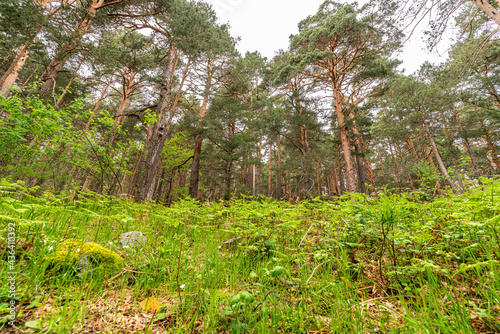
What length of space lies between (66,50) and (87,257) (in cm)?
915

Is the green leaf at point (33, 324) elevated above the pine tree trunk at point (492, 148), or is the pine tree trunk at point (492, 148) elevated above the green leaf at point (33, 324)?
the pine tree trunk at point (492, 148)

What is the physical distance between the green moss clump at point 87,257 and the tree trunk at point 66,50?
8.21 m

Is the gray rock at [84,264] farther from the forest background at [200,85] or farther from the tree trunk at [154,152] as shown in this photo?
the tree trunk at [154,152]

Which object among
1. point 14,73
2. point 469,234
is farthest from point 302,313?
point 14,73

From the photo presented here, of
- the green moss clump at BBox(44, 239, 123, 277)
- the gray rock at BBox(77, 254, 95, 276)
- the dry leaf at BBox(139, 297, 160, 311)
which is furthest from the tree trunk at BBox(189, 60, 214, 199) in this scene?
the dry leaf at BBox(139, 297, 160, 311)

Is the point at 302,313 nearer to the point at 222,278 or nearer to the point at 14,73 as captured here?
the point at 222,278

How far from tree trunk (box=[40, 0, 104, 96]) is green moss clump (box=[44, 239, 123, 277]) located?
8212mm

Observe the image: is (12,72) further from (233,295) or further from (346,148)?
(346,148)

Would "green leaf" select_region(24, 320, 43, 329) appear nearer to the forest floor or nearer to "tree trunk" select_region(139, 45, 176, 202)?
the forest floor

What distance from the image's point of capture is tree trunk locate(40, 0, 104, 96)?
21.4ft

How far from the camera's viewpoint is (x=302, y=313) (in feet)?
5.04

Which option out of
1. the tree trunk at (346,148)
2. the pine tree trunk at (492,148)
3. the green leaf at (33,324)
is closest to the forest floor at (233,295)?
the green leaf at (33,324)

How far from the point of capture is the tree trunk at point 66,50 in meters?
6.53

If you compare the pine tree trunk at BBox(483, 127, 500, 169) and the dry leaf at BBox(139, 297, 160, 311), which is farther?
the pine tree trunk at BBox(483, 127, 500, 169)
